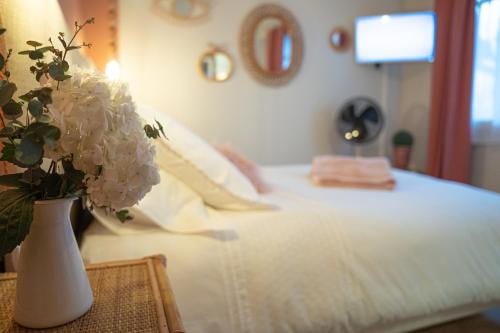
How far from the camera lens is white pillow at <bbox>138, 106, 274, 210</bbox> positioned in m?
1.22

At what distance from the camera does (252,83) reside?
10.3 feet

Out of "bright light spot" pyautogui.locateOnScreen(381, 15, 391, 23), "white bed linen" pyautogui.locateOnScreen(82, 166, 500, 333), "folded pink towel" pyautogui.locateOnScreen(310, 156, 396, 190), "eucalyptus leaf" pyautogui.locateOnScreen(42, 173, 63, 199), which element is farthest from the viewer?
"bright light spot" pyautogui.locateOnScreen(381, 15, 391, 23)

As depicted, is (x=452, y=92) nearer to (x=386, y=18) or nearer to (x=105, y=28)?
(x=386, y=18)

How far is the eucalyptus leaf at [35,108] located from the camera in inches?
18.8

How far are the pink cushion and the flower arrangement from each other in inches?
41.3

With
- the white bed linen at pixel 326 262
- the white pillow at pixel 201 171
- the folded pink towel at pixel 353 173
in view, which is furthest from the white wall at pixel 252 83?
the white bed linen at pixel 326 262

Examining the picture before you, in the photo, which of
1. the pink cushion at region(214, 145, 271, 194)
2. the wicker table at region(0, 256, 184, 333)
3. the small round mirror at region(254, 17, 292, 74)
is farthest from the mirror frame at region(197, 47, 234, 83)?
the wicker table at region(0, 256, 184, 333)

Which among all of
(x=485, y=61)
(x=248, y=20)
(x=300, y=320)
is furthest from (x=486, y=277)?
(x=248, y=20)

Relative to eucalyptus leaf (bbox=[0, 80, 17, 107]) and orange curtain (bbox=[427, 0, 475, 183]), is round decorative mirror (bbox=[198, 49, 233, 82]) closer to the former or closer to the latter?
orange curtain (bbox=[427, 0, 475, 183])

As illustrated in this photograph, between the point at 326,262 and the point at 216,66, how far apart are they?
229 centimetres

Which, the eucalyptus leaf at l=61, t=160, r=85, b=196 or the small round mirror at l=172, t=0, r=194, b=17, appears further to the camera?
the small round mirror at l=172, t=0, r=194, b=17

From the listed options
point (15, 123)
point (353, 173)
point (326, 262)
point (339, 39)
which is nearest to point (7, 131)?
point (15, 123)

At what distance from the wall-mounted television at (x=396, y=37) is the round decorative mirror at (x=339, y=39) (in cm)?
22

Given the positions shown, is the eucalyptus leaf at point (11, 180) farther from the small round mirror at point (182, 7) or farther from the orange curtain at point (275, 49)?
the orange curtain at point (275, 49)
